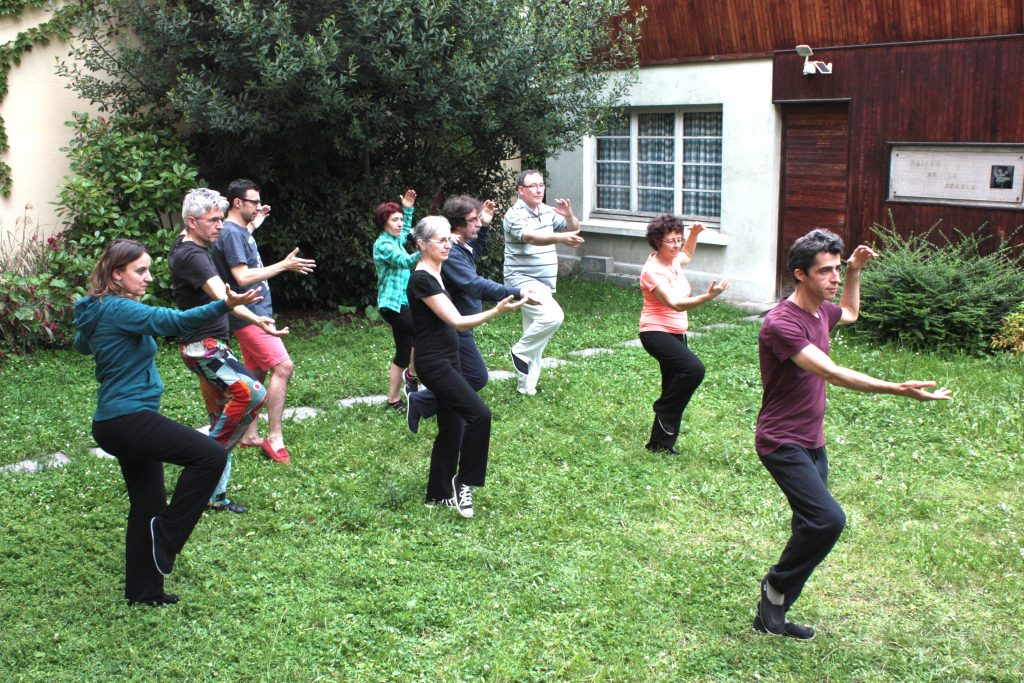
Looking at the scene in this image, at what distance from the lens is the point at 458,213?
662 centimetres

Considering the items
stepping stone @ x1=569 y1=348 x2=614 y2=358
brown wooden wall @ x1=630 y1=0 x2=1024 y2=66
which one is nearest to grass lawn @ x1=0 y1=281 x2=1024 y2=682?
stepping stone @ x1=569 y1=348 x2=614 y2=358

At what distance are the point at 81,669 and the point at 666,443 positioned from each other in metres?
4.31

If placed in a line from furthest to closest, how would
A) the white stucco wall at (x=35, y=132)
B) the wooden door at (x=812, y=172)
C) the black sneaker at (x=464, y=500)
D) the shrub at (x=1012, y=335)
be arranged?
the wooden door at (x=812, y=172)
the white stucco wall at (x=35, y=132)
the shrub at (x=1012, y=335)
the black sneaker at (x=464, y=500)

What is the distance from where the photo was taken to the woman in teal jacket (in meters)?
4.76

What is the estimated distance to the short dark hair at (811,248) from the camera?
4.58 metres

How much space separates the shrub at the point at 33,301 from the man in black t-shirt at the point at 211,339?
4.94m

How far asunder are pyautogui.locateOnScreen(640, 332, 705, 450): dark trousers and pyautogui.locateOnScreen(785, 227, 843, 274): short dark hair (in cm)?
262

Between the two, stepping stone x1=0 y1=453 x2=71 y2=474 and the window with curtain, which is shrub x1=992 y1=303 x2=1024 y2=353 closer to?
the window with curtain

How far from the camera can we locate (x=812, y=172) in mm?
13102

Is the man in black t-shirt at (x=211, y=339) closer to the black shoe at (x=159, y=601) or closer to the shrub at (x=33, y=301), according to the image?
the black shoe at (x=159, y=601)

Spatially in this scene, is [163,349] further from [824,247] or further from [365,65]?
[824,247]

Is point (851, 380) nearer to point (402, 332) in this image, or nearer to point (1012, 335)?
point (402, 332)

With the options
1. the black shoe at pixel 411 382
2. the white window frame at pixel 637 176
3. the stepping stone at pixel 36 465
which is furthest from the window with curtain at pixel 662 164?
the stepping stone at pixel 36 465

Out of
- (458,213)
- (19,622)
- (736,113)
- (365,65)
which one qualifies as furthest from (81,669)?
(736,113)
